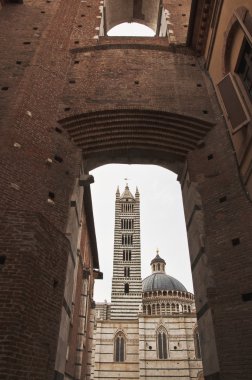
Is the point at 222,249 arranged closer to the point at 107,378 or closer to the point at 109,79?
the point at 109,79

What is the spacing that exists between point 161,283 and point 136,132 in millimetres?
53795

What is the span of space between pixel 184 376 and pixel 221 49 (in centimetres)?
4043

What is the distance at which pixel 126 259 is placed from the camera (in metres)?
58.4

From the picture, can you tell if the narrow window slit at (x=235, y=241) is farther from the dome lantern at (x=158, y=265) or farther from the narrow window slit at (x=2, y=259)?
the dome lantern at (x=158, y=265)

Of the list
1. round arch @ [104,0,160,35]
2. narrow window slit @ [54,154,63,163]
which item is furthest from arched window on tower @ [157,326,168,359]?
narrow window slit @ [54,154,63,163]

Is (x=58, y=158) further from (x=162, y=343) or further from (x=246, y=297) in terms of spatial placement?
(x=162, y=343)

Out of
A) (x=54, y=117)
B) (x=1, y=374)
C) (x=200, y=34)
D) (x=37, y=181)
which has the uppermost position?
(x=200, y=34)

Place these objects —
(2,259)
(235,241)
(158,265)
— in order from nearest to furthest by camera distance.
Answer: (2,259) < (235,241) < (158,265)

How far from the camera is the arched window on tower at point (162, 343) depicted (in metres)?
41.3

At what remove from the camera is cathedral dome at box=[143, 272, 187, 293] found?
59219 millimetres

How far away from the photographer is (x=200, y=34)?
1110 cm

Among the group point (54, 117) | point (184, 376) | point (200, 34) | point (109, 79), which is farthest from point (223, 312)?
point (184, 376)

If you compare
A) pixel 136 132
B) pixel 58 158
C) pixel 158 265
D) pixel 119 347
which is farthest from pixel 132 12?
pixel 158 265

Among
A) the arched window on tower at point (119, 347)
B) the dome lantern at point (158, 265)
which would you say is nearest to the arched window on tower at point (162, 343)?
the arched window on tower at point (119, 347)
